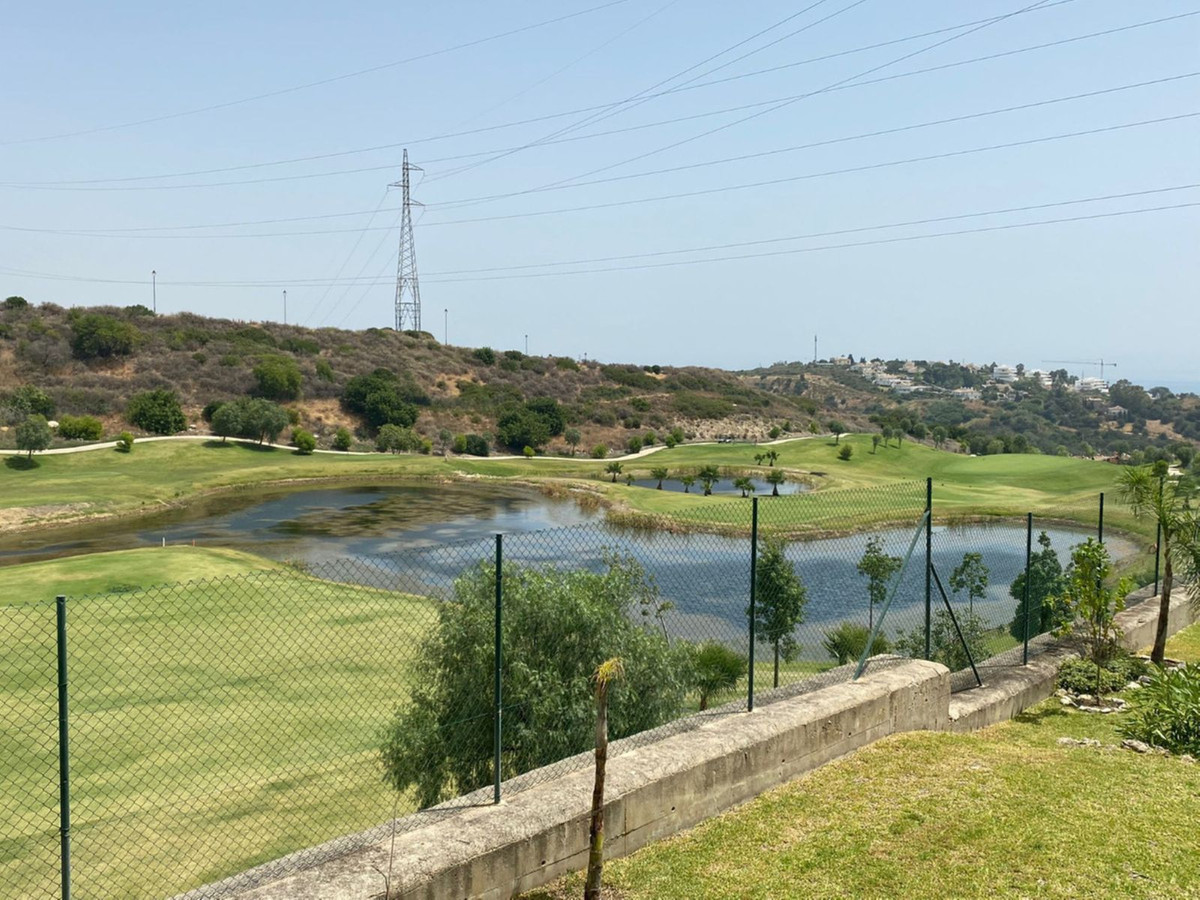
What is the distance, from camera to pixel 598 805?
5.98 metres

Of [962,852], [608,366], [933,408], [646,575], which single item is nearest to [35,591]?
[646,575]

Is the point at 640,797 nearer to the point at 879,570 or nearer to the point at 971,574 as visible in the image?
the point at 879,570

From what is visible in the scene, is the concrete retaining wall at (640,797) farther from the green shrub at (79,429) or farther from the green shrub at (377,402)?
the green shrub at (377,402)

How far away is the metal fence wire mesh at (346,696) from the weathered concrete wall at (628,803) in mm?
393

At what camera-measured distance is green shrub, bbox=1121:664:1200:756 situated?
1065 centimetres

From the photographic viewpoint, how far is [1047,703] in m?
13.3

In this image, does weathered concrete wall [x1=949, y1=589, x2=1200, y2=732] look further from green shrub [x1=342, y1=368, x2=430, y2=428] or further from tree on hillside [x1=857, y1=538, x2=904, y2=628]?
green shrub [x1=342, y1=368, x2=430, y2=428]

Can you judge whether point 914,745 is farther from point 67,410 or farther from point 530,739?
point 67,410

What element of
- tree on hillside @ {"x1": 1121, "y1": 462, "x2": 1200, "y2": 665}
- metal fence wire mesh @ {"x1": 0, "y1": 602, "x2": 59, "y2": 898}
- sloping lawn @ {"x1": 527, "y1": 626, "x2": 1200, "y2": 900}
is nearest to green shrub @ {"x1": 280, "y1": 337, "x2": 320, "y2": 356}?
metal fence wire mesh @ {"x1": 0, "y1": 602, "x2": 59, "y2": 898}

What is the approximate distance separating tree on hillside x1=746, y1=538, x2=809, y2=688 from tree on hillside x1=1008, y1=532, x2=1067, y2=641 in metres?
4.26

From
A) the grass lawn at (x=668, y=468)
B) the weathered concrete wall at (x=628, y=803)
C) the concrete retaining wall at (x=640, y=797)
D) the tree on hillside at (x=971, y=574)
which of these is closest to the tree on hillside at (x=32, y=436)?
the grass lawn at (x=668, y=468)

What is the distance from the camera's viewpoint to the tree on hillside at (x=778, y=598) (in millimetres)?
19625

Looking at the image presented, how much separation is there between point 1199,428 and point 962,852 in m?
169

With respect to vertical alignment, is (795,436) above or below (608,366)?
below
